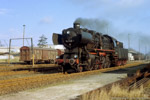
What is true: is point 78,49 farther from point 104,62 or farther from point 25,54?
point 25,54

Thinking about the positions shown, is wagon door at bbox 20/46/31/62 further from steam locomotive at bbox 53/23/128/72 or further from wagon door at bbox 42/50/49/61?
steam locomotive at bbox 53/23/128/72

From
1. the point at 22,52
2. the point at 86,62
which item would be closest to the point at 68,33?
the point at 86,62

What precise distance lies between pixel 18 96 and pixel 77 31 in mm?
9687

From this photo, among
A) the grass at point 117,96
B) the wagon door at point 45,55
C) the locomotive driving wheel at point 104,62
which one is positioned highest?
the wagon door at point 45,55

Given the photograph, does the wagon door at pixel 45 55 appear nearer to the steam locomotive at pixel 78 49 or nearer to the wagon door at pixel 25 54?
the wagon door at pixel 25 54

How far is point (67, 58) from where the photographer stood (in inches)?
645

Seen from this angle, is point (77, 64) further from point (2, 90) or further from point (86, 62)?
point (2, 90)

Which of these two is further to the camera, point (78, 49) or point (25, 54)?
point (25, 54)

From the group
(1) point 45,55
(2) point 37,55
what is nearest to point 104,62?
(2) point 37,55

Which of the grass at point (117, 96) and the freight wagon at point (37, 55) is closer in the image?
the grass at point (117, 96)

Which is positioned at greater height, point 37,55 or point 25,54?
point 25,54

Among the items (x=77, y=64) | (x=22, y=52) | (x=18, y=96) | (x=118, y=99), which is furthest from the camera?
(x=22, y=52)

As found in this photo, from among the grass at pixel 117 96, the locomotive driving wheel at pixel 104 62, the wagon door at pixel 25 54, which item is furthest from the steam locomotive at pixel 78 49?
the wagon door at pixel 25 54

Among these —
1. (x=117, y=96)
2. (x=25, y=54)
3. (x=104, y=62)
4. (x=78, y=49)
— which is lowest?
(x=117, y=96)
